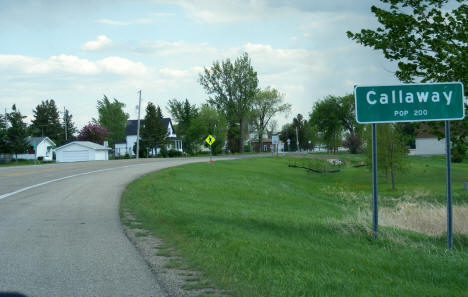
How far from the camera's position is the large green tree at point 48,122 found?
117000mm

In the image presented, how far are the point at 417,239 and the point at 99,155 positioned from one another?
238 feet

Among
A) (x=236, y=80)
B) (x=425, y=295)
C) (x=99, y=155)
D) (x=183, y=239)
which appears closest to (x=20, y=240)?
(x=183, y=239)

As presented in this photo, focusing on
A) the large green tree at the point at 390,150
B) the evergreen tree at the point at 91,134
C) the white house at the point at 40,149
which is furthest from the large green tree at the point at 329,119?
the large green tree at the point at 390,150

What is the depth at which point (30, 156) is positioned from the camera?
288ft

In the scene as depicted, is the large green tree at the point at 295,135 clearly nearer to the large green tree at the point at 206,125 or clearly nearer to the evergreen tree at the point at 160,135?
the large green tree at the point at 206,125

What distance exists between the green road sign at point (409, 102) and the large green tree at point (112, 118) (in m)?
127

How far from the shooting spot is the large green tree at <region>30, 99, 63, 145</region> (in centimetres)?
11700

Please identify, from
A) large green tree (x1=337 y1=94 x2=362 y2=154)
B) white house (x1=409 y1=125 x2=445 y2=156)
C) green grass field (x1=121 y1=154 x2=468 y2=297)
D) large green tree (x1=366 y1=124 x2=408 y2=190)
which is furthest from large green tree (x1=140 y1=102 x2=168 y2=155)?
green grass field (x1=121 y1=154 x2=468 y2=297)

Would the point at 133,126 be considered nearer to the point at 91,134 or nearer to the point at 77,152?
the point at 91,134

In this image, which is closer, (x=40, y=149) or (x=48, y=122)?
(x=40, y=149)

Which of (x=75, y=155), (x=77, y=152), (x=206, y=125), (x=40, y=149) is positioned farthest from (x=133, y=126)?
(x=75, y=155)

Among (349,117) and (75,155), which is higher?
(349,117)

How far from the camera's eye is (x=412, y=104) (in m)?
8.90

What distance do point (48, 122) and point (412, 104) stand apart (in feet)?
398
